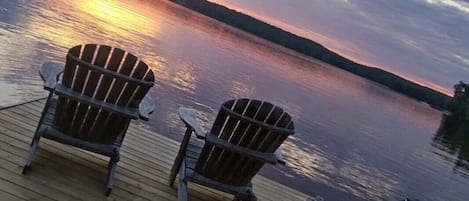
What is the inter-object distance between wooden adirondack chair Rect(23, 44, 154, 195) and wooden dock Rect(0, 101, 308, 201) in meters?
0.16

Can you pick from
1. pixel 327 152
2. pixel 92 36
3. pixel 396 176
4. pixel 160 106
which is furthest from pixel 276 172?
pixel 92 36

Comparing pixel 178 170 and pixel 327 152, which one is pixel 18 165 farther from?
pixel 327 152

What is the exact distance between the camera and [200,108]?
1515cm

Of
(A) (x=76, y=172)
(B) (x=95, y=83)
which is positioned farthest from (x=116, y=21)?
(B) (x=95, y=83)

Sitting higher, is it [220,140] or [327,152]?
[220,140]

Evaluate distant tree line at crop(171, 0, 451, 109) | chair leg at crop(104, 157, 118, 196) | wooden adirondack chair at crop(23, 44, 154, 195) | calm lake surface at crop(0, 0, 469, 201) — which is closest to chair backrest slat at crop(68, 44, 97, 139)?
wooden adirondack chair at crop(23, 44, 154, 195)

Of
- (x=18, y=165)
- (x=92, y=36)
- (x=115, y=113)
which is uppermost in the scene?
(x=115, y=113)

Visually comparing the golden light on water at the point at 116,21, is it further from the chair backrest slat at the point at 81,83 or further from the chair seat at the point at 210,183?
the chair backrest slat at the point at 81,83

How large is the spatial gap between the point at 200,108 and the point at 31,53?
477 cm

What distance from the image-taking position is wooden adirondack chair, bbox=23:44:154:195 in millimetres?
4094

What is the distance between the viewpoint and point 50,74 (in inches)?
175

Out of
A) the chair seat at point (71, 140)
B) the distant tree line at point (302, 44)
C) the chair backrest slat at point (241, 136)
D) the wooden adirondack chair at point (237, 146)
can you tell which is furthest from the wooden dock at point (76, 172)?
the distant tree line at point (302, 44)

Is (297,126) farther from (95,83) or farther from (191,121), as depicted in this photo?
(95,83)

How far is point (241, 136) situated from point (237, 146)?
91mm
